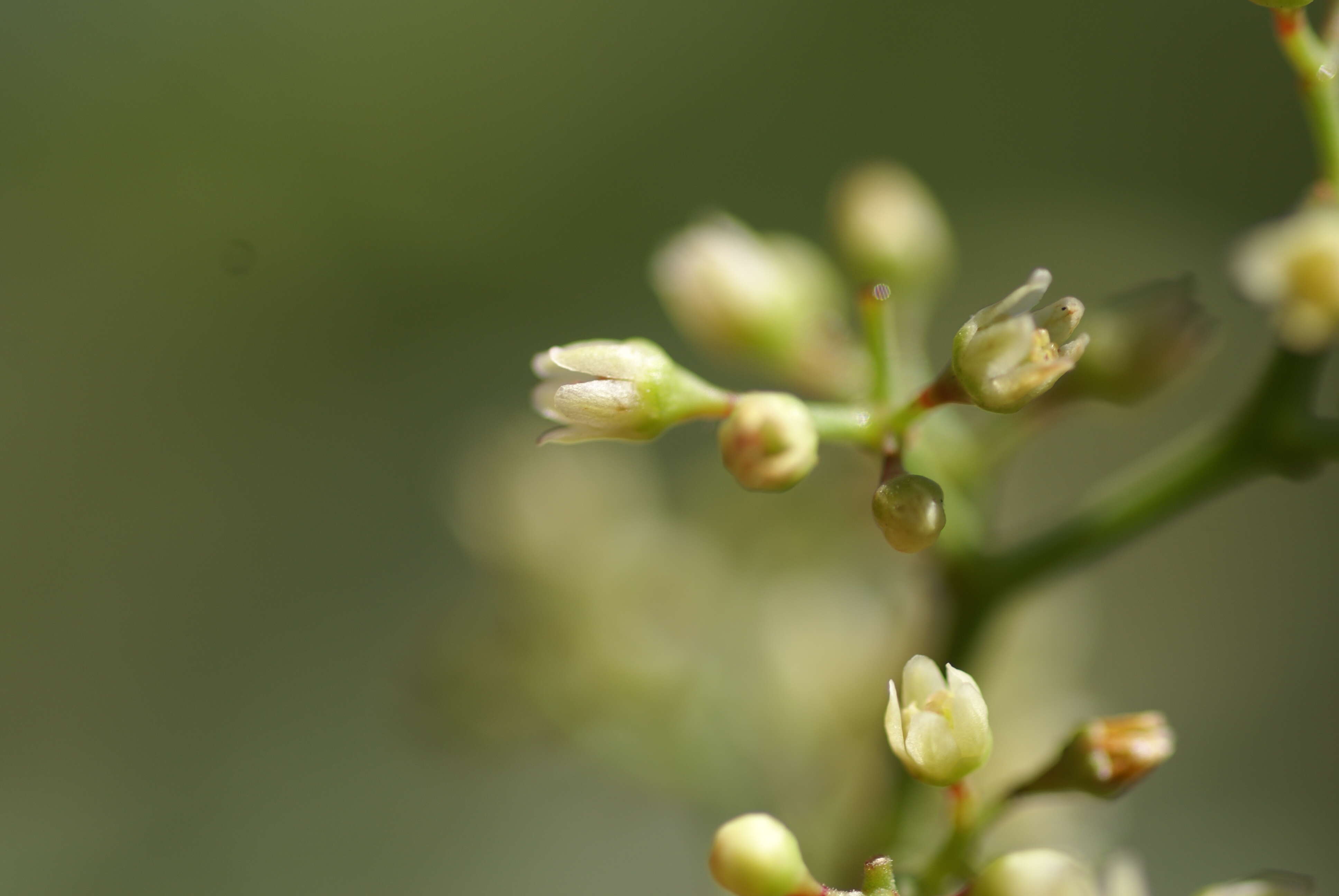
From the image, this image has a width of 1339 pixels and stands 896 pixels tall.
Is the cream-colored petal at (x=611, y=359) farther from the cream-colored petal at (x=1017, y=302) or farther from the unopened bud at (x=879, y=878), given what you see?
the unopened bud at (x=879, y=878)

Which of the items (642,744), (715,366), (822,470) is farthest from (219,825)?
(715,366)

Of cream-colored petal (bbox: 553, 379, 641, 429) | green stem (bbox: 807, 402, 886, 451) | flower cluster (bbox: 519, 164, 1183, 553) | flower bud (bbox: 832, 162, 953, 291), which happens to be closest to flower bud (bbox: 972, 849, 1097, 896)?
flower cluster (bbox: 519, 164, 1183, 553)

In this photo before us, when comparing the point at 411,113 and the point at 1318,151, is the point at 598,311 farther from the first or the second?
the point at 1318,151

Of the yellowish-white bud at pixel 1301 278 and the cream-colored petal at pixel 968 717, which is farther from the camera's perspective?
the yellowish-white bud at pixel 1301 278

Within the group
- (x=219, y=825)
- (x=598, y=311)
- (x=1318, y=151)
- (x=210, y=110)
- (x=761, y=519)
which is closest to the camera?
(x=1318, y=151)

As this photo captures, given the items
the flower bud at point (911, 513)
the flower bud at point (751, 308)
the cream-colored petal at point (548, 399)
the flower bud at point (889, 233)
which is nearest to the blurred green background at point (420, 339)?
the flower bud at point (751, 308)

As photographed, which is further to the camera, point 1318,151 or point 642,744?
point 642,744

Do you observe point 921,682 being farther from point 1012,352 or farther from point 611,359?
point 611,359

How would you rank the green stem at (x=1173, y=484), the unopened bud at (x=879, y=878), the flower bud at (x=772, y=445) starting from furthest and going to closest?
1. the green stem at (x=1173, y=484)
2. the flower bud at (x=772, y=445)
3. the unopened bud at (x=879, y=878)
